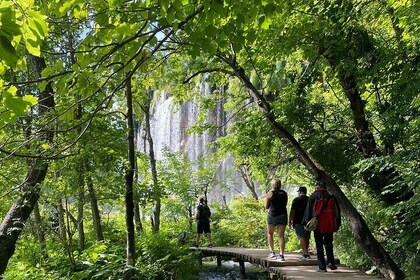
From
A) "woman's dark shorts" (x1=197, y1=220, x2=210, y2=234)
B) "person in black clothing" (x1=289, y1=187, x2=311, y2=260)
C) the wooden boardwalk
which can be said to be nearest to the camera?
the wooden boardwalk

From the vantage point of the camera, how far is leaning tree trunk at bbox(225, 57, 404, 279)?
21.1 feet

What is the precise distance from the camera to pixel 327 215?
21.1ft

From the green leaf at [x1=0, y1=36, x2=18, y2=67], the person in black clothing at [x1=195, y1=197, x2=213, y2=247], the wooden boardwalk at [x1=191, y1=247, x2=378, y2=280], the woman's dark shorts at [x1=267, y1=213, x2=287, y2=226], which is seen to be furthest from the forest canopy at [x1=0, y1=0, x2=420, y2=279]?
the green leaf at [x1=0, y1=36, x2=18, y2=67]

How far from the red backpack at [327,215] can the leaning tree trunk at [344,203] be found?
2.09 ft

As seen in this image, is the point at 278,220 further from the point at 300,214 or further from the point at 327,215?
the point at 327,215

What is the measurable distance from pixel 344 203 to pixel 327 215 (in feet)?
2.66

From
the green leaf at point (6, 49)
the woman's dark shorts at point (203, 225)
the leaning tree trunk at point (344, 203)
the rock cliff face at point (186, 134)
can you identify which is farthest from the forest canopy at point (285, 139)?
the rock cliff face at point (186, 134)

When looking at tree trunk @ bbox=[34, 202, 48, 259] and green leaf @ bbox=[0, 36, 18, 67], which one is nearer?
green leaf @ bbox=[0, 36, 18, 67]

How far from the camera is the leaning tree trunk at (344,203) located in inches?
254

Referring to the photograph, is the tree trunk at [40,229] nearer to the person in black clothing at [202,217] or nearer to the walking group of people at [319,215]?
the person in black clothing at [202,217]

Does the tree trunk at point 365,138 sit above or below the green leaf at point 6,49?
above

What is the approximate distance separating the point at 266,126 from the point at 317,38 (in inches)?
77.0

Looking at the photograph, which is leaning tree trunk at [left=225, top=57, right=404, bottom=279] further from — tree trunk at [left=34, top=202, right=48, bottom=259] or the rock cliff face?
the rock cliff face

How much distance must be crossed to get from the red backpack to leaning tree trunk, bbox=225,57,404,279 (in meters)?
0.64
